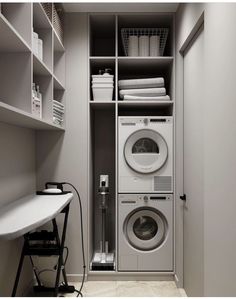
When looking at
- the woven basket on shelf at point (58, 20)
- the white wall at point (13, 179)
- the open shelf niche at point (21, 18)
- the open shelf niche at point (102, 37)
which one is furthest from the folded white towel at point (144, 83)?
the open shelf niche at point (21, 18)

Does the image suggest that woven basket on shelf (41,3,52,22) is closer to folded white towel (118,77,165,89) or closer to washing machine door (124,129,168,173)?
folded white towel (118,77,165,89)

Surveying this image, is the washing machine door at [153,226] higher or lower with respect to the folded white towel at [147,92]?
lower

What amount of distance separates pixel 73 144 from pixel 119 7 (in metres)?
1.49

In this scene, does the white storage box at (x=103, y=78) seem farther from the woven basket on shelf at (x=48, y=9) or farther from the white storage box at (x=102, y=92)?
the woven basket on shelf at (x=48, y=9)

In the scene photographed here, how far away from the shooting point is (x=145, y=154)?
3.14m

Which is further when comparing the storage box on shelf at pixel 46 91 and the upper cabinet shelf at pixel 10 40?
the storage box on shelf at pixel 46 91

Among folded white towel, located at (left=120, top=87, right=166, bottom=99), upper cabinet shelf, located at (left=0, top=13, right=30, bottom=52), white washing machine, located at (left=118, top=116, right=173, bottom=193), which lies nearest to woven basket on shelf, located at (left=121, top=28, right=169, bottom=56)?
folded white towel, located at (left=120, top=87, right=166, bottom=99)

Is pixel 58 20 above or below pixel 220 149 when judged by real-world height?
above

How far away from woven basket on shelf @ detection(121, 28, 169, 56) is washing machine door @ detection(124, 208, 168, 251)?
179 centimetres

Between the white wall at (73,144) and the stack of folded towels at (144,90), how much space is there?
450 millimetres

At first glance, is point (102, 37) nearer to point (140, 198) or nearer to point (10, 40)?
point (140, 198)

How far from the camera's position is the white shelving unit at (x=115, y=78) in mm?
3182

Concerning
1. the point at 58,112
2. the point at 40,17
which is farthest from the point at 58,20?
the point at 58,112

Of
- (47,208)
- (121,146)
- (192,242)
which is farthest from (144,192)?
(47,208)
